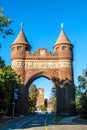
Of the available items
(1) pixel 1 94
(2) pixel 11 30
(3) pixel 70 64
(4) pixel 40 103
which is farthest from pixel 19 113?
(4) pixel 40 103

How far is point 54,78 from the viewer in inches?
2906

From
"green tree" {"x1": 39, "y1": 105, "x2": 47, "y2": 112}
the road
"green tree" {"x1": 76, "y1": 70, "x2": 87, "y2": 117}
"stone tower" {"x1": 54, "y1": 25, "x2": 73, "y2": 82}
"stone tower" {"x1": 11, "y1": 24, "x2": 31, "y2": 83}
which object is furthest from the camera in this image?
"green tree" {"x1": 39, "y1": 105, "x2": 47, "y2": 112}

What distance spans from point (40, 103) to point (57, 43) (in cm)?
6962

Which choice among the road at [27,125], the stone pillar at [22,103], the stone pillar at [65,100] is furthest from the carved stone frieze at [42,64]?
the road at [27,125]

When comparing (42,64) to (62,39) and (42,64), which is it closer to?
(42,64)

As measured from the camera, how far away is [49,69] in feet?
244

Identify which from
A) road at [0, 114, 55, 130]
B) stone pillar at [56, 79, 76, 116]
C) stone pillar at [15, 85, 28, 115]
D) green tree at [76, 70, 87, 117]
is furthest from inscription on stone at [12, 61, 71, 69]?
road at [0, 114, 55, 130]

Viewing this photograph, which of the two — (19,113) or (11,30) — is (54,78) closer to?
(19,113)

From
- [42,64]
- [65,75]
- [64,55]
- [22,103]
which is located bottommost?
[22,103]

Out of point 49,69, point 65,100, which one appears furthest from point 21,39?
point 65,100

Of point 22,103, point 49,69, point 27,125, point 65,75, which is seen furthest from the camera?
point 49,69

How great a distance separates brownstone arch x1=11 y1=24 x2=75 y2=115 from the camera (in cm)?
7200

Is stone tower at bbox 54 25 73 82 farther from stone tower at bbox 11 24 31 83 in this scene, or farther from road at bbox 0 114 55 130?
road at bbox 0 114 55 130

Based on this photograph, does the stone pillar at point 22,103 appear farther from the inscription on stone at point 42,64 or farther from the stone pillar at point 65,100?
the stone pillar at point 65,100
